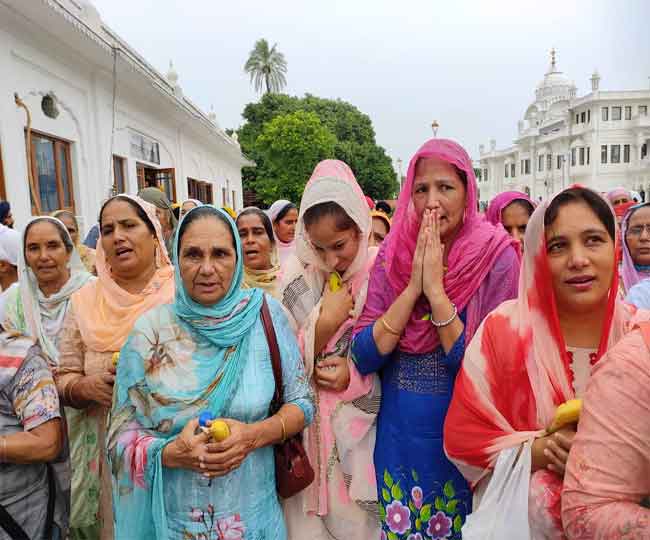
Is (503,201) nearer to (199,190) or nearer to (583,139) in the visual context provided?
(199,190)

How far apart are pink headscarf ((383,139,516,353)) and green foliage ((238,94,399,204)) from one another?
28.6 meters

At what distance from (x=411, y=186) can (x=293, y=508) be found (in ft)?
4.71

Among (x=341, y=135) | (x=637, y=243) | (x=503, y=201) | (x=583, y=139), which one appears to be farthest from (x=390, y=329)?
(x=583, y=139)

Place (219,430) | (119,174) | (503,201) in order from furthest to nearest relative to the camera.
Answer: (119,174) < (503,201) < (219,430)

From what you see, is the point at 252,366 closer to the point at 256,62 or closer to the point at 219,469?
the point at 219,469

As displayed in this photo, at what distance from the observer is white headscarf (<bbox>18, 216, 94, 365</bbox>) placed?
2467 millimetres

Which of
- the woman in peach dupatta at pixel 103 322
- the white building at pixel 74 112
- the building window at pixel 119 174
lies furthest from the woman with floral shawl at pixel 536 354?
the building window at pixel 119 174

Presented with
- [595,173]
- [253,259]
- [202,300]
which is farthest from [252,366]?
[595,173]

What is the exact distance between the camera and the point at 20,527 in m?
1.54

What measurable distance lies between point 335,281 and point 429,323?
1.68 feet

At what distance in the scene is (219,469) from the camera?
4.95ft

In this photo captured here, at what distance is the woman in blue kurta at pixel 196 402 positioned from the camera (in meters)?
1.62

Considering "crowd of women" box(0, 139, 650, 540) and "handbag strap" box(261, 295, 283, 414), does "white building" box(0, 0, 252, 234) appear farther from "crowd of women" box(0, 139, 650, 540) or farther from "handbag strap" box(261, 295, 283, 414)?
"handbag strap" box(261, 295, 283, 414)

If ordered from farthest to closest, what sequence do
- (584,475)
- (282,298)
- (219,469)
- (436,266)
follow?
(282,298)
(436,266)
(219,469)
(584,475)
